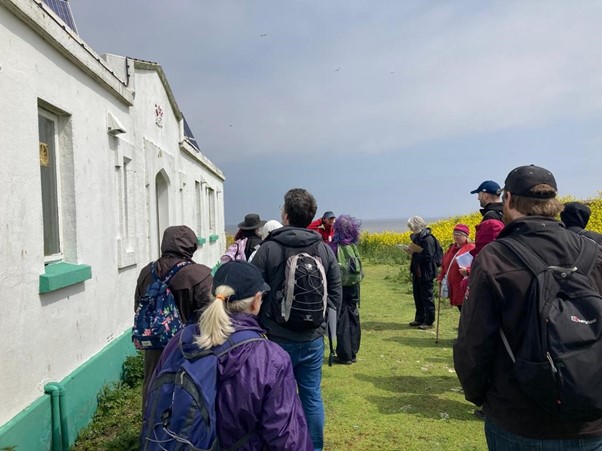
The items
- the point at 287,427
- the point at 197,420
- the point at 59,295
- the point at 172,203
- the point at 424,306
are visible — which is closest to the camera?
the point at 197,420

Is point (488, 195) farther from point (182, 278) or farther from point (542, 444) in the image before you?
point (542, 444)

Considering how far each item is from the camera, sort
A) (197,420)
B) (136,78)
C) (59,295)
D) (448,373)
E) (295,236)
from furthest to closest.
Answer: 1. (136,78)
2. (448,373)
3. (59,295)
4. (295,236)
5. (197,420)

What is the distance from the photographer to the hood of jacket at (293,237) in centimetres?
380

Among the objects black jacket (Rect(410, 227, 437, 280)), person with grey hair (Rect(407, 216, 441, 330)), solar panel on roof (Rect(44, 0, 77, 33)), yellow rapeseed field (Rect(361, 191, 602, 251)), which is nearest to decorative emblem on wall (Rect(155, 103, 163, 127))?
solar panel on roof (Rect(44, 0, 77, 33))

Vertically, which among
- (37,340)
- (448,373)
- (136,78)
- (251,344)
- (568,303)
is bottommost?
(448,373)

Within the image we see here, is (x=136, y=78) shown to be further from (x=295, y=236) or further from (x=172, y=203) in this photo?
(x=295, y=236)

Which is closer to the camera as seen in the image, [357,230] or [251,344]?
[251,344]

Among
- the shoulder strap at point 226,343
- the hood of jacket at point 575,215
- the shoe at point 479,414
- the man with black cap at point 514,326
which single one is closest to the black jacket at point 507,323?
the man with black cap at point 514,326

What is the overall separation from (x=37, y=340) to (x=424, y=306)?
6766mm

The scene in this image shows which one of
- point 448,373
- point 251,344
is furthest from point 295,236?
point 448,373

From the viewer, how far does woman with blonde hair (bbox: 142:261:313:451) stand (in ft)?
6.40

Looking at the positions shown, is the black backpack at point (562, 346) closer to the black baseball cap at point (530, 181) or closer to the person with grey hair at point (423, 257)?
the black baseball cap at point (530, 181)

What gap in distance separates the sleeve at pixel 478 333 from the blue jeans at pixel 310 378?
1609 mm

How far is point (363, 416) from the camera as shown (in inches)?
203
